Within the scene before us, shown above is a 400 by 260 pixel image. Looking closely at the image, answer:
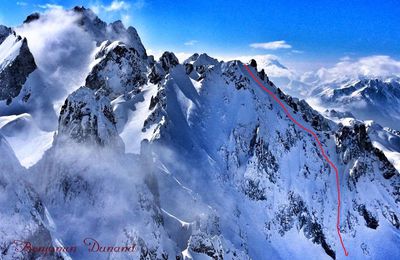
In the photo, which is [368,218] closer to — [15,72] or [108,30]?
[15,72]

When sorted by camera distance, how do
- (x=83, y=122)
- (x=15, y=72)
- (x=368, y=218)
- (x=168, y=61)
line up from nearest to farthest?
(x=83, y=122) < (x=15, y=72) < (x=368, y=218) < (x=168, y=61)

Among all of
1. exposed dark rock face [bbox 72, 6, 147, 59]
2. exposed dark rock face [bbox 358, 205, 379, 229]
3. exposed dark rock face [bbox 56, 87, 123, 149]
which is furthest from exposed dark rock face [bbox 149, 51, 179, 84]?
exposed dark rock face [bbox 358, 205, 379, 229]

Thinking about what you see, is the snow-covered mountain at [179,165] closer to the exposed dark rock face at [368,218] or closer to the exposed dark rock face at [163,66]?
the exposed dark rock face at [368,218]

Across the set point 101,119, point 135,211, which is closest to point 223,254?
point 135,211

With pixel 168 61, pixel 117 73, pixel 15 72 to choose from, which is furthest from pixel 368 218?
pixel 15 72

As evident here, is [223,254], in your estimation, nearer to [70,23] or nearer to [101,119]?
[101,119]

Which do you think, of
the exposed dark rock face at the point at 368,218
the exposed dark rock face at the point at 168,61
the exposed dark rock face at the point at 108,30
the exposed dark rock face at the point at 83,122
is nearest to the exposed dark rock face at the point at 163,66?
the exposed dark rock face at the point at 168,61
